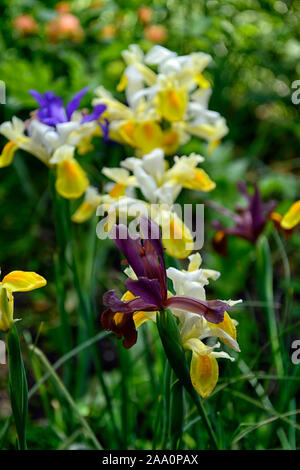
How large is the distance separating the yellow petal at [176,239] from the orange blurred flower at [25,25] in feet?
5.32

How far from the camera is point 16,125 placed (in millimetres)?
1089

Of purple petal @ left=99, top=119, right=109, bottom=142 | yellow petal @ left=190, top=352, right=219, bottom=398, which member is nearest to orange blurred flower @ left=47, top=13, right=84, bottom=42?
purple petal @ left=99, top=119, right=109, bottom=142

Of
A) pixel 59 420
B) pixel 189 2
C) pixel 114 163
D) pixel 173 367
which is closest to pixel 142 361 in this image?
pixel 59 420

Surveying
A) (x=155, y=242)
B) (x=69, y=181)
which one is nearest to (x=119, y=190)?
(x=69, y=181)

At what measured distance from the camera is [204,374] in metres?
0.70

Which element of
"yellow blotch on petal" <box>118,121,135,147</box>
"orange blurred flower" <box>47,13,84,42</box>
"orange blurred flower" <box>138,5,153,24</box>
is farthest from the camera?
"orange blurred flower" <box>138,5,153,24</box>

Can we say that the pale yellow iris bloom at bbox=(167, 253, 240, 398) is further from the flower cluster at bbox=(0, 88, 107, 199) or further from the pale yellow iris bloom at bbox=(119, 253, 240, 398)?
the flower cluster at bbox=(0, 88, 107, 199)

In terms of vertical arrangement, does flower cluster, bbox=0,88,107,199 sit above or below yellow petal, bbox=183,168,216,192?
above

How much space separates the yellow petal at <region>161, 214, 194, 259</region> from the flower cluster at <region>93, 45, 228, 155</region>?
0.25m

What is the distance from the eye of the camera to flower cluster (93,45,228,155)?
3.64 ft

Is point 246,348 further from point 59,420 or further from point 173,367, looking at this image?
point 173,367

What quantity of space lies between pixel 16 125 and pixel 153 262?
0.53 meters

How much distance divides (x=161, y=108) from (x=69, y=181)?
23 centimetres
